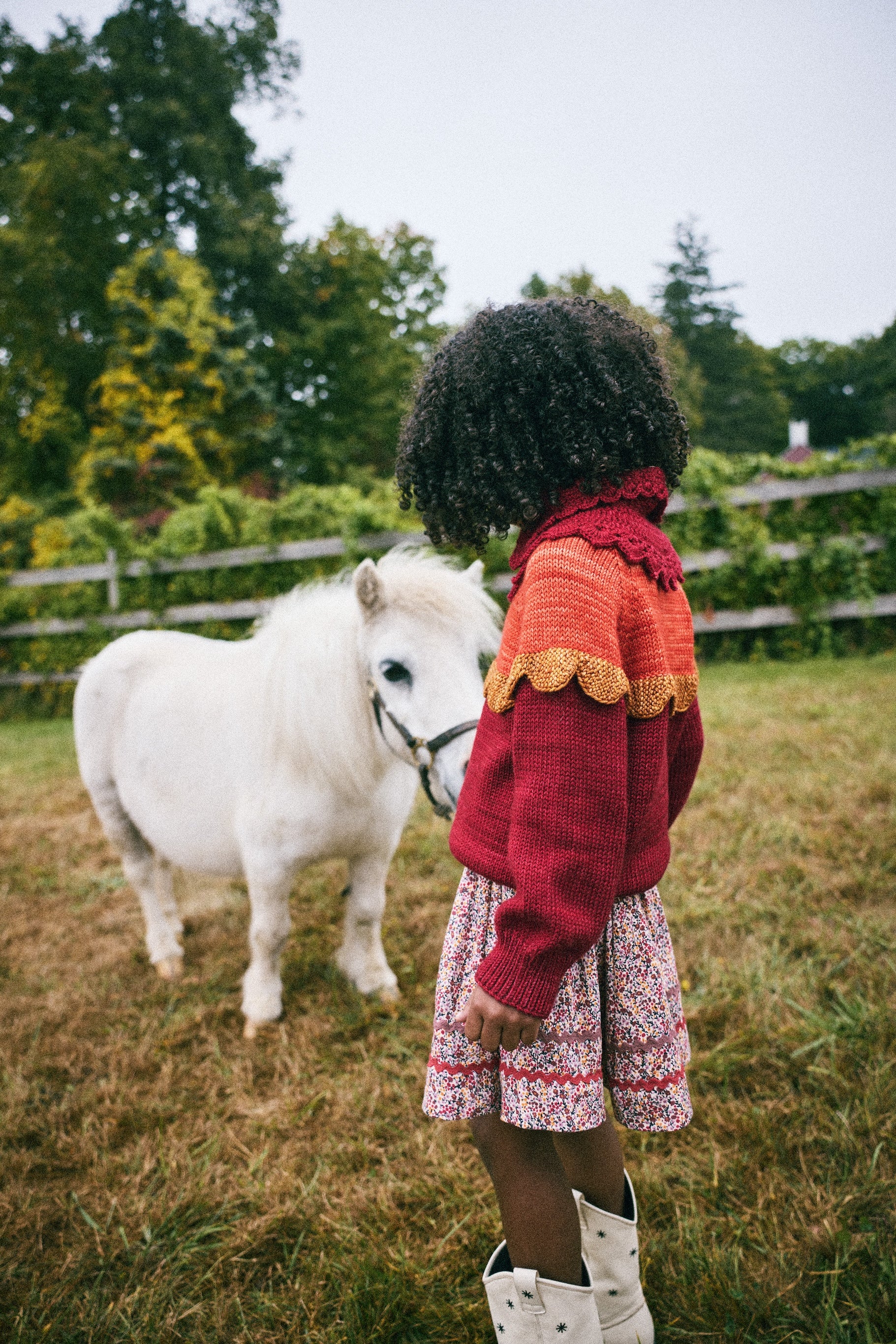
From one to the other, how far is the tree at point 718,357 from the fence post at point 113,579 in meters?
30.2

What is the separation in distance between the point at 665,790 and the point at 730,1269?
1060 mm

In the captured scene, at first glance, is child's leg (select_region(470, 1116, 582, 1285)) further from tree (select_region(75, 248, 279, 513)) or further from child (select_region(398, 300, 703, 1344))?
tree (select_region(75, 248, 279, 513))

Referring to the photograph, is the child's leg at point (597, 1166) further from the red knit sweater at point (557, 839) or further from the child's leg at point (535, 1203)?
the red knit sweater at point (557, 839)

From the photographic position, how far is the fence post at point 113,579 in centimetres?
830

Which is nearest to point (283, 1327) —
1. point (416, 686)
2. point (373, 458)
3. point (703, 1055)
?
point (703, 1055)

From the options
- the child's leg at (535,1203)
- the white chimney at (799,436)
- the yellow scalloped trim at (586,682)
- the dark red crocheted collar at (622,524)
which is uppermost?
the white chimney at (799,436)

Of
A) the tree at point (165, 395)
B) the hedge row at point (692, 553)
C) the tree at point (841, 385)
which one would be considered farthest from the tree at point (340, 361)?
the tree at point (841, 385)

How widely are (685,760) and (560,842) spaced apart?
45 cm

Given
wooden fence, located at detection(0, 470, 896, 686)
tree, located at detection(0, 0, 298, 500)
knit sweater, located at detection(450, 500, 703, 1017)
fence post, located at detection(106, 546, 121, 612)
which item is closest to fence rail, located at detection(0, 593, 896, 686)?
wooden fence, located at detection(0, 470, 896, 686)

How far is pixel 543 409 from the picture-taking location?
1028 mm

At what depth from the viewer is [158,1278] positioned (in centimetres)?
151

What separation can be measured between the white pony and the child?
2.13 feet

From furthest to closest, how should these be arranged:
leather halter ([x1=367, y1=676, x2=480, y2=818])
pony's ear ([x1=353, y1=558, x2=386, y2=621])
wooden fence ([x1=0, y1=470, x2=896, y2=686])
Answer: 1. wooden fence ([x1=0, y1=470, x2=896, y2=686])
2. pony's ear ([x1=353, y1=558, x2=386, y2=621])
3. leather halter ([x1=367, y1=676, x2=480, y2=818])

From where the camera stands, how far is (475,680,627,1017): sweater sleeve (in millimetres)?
868
